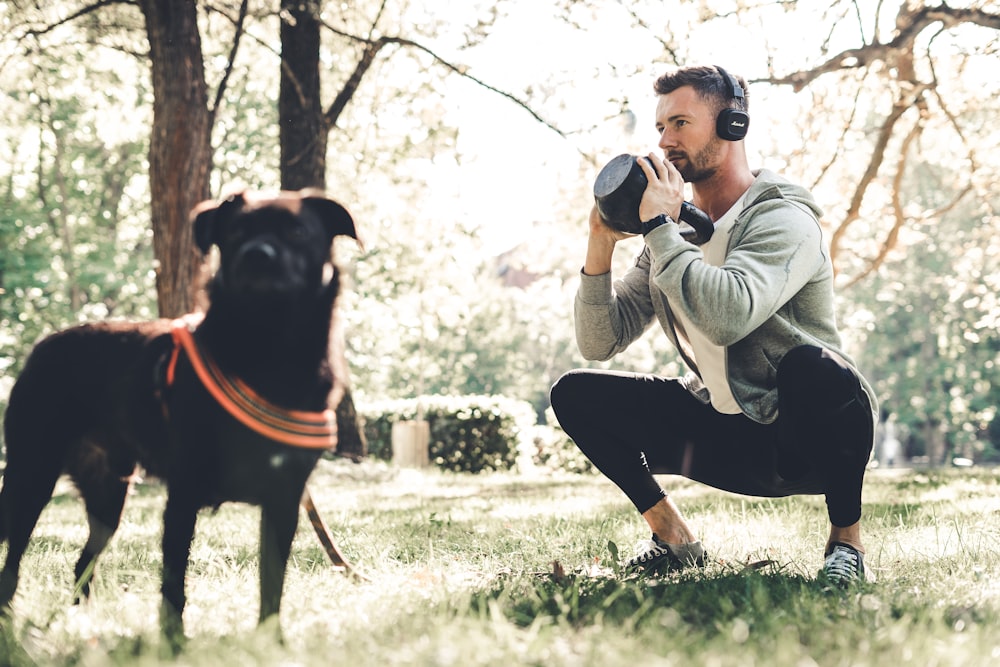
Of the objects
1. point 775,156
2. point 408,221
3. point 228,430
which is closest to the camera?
point 228,430

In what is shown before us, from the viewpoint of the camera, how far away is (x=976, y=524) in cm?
398

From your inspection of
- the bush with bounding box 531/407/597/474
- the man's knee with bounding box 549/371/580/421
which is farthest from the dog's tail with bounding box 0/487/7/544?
the bush with bounding box 531/407/597/474

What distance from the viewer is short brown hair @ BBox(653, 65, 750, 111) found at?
3281 millimetres

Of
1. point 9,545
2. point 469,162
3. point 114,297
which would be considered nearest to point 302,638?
point 9,545

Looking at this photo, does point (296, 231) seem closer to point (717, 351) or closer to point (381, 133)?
point (717, 351)

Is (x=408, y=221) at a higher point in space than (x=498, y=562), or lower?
higher

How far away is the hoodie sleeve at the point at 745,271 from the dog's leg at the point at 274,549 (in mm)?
1436

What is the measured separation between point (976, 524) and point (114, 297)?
2307 cm

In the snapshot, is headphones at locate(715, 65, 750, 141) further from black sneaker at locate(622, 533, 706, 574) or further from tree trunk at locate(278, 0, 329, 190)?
tree trunk at locate(278, 0, 329, 190)

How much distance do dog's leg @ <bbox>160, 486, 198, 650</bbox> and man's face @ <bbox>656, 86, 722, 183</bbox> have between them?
2210 millimetres

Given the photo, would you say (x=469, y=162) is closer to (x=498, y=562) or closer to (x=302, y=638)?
(x=498, y=562)

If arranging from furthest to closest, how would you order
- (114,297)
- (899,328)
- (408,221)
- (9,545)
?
(899,328) < (114,297) < (408,221) < (9,545)

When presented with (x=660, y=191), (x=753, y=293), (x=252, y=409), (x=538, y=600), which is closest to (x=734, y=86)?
(x=660, y=191)

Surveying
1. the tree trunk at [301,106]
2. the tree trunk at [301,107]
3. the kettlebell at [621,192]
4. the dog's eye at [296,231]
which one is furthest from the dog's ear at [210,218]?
the tree trunk at [301,106]
